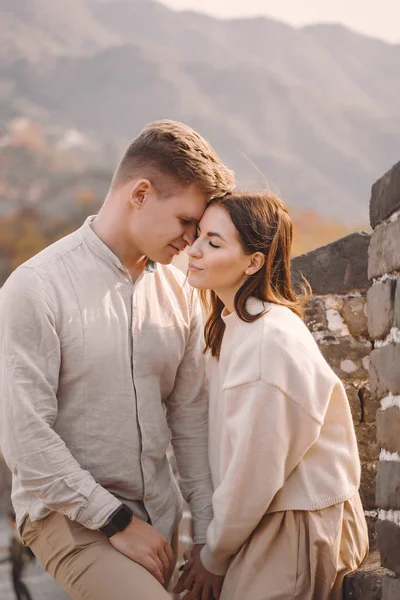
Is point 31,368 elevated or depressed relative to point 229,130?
depressed

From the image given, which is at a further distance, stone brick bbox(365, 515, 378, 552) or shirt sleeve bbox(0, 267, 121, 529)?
stone brick bbox(365, 515, 378, 552)

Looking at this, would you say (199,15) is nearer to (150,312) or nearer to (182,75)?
(182,75)

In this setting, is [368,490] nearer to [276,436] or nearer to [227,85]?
[276,436]

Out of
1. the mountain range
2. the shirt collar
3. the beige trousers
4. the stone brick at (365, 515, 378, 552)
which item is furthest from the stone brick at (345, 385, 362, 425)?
the mountain range

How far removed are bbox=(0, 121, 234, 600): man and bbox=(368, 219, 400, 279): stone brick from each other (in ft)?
1.47

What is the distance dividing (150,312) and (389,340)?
2.30 ft

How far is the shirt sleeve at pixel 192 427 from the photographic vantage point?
8.05 ft

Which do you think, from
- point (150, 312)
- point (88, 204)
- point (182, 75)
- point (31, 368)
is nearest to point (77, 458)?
point (31, 368)

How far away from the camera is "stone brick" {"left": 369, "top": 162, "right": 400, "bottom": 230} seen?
1973 millimetres

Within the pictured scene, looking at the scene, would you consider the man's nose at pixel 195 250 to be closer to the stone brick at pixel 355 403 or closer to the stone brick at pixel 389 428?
the stone brick at pixel 389 428

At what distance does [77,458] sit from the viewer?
2193mm

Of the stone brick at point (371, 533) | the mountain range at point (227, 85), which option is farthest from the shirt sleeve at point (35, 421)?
the mountain range at point (227, 85)

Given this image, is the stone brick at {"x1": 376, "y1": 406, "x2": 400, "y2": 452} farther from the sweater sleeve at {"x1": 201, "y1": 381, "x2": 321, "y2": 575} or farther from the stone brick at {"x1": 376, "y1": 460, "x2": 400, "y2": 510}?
the sweater sleeve at {"x1": 201, "y1": 381, "x2": 321, "y2": 575}

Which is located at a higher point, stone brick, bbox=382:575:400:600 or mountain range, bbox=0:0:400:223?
mountain range, bbox=0:0:400:223
